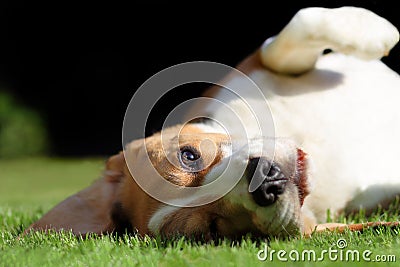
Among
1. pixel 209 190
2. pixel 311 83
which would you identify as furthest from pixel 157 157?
pixel 311 83

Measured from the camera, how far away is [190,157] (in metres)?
3.18

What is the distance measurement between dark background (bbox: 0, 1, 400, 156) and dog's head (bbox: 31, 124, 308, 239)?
822cm

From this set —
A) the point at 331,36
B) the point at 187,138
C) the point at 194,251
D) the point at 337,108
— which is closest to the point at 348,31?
the point at 331,36

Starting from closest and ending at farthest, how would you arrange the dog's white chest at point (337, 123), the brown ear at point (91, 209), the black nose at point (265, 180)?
the black nose at point (265, 180) → the brown ear at point (91, 209) → the dog's white chest at point (337, 123)

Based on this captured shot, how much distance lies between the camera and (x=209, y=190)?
114 inches

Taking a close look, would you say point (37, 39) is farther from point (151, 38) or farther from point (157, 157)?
point (157, 157)

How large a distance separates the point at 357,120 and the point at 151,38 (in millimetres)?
8646

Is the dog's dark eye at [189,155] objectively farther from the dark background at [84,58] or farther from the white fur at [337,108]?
the dark background at [84,58]

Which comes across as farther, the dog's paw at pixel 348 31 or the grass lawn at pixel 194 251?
the dog's paw at pixel 348 31

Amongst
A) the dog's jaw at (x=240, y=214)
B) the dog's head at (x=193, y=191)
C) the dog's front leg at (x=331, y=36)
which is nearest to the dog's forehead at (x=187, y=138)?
the dog's head at (x=193, y=191)

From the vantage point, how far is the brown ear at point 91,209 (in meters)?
3.40

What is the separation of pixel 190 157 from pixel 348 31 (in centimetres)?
131

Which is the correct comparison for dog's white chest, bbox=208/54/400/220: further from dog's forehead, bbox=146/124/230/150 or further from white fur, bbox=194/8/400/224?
dog's forehead, bbox=146/124/230/150

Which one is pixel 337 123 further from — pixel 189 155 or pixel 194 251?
pixel 194 251
